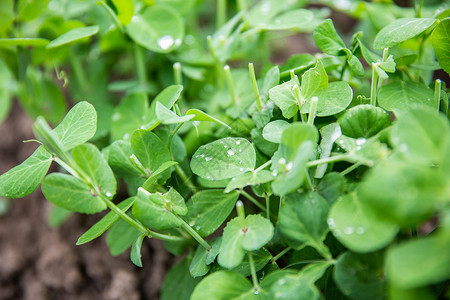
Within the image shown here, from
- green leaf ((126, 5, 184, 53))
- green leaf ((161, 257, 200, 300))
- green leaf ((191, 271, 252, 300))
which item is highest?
green leaf ((126, 5, 184, 53))

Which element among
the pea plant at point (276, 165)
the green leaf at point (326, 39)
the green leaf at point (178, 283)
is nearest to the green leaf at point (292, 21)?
the pea plant at point (276, 165)

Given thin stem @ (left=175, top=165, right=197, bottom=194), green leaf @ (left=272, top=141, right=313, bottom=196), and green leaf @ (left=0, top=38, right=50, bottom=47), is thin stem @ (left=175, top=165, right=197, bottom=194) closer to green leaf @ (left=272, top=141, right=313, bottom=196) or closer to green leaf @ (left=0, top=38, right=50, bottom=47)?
green leaf @ (left=272, top=141, right=313, bottom=196)

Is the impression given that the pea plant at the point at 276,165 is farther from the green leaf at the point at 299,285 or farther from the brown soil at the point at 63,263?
the brown soil at the point at 63,263

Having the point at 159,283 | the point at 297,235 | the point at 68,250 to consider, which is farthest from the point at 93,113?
the point at 68,250

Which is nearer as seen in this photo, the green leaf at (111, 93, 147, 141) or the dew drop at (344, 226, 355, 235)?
the dew drop at (344, 226, 355, 235)

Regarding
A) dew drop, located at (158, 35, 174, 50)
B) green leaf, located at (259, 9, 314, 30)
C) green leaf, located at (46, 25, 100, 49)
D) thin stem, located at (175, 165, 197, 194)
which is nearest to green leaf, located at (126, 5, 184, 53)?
dew drop, located at (158, 35, 174, 50)

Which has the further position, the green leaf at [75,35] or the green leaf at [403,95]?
the green leaf at [75,35]

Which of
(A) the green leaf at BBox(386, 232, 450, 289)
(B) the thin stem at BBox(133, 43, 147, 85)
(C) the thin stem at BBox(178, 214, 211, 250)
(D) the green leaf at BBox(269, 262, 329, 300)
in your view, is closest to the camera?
(A) the green leaf at BBox(386, 232, 450, 289)
